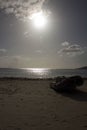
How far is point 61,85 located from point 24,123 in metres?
9.40

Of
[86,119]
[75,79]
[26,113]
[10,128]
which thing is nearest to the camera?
[10,128]

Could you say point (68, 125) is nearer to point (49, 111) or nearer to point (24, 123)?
point (24, 123)

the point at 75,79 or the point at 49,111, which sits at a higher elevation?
the point at 75,79

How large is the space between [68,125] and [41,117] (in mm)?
1435

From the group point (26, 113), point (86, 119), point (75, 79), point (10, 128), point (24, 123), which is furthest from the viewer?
point (75, 79)

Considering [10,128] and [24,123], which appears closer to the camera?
[10,128]

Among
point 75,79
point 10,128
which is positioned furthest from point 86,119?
point 75,79

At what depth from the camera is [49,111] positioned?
9469 millimetres

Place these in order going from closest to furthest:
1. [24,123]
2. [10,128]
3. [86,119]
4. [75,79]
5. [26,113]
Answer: [10,128] → [24,123] → [86,119] → [26,113] → [75,79]

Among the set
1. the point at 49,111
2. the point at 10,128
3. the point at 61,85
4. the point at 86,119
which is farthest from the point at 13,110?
the point at 61,85

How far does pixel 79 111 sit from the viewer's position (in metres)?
9.55

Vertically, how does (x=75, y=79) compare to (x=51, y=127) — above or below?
above

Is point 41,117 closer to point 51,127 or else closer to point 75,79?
point 51,127

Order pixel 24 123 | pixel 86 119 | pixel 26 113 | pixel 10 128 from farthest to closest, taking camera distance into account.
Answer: pixel 26 113, pixel 86 119, pixel 24 123, pixel 10 128
